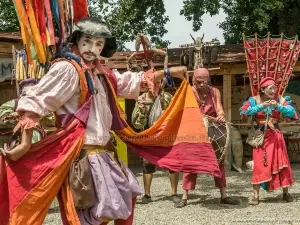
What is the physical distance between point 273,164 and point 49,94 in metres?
4.13

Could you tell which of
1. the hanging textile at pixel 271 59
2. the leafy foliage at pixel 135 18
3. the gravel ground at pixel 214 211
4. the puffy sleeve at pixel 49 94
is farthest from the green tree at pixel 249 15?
the puffy sleeve at pixel 49 94

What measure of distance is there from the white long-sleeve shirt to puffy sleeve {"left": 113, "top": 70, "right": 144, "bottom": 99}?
0.18 meters

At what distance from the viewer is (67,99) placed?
296 cm

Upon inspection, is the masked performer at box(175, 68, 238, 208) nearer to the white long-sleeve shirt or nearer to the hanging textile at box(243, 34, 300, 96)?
the hanging textile at box(243, 34, 300, 96)

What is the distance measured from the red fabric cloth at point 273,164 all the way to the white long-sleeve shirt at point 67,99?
359 cm

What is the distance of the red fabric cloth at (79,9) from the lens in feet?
11.0

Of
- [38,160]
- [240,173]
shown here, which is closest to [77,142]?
[38,160]

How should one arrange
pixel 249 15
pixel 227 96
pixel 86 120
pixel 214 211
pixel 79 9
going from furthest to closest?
pixel 249 15 → pixel 227 96 → pixel 214 211 → pixel 79 9 → pixel 86 120

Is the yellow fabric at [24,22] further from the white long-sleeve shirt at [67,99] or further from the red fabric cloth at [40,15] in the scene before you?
the white long-sleeve shirt at [67,99]

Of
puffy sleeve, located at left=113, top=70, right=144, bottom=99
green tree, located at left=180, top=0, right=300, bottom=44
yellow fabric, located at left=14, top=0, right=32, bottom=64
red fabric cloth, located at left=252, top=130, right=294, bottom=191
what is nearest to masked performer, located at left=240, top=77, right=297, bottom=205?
red fabric cloth, located at left=252, top=130, right=294, bottom=191

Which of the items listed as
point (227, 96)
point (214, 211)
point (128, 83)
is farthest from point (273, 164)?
point (227, 96)

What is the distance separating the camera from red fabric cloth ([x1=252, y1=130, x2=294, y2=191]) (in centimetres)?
637

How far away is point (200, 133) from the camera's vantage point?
352 cm

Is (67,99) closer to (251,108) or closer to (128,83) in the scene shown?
(128,83)
